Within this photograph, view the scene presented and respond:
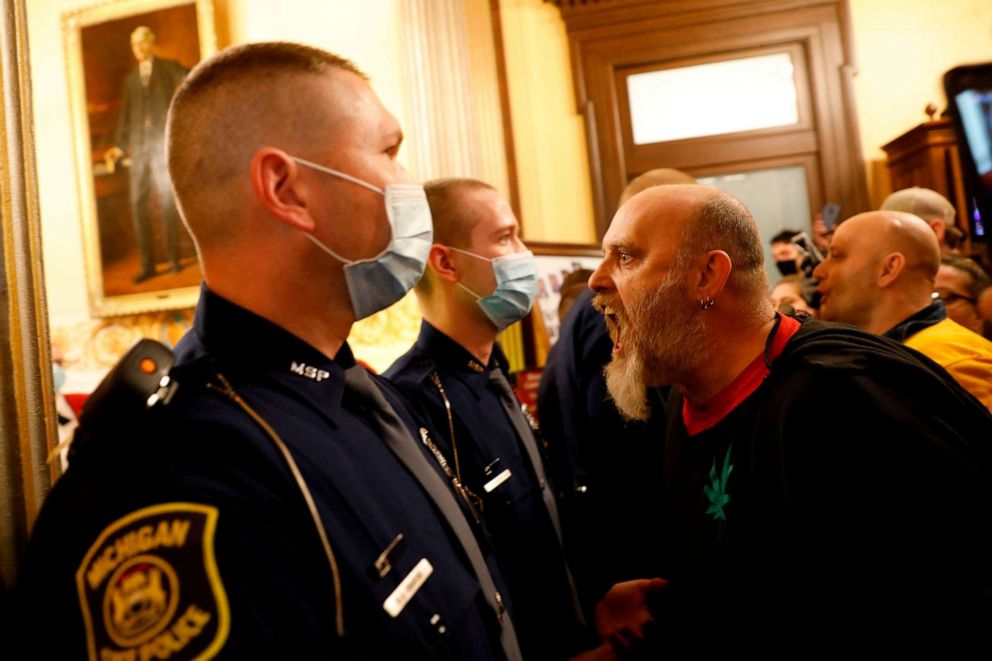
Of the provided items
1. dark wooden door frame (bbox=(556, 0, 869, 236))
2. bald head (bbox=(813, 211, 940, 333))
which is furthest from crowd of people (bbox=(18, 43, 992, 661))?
dark wooden door frame (bbox=(556, 0, 869, 236))

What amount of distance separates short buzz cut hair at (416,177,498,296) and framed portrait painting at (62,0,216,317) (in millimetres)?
4499

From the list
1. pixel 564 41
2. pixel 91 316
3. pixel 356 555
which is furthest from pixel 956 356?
pixel 91 316

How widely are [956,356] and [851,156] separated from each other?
5316 millimetres

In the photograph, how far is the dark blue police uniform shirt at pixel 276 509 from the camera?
3.21 feet

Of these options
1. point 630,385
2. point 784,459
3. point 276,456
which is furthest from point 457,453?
point 276,456

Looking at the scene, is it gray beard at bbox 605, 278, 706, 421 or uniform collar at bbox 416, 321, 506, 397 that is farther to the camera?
uniform collar at bbox 416, 321, 506, 397

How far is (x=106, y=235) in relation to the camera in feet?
22.6

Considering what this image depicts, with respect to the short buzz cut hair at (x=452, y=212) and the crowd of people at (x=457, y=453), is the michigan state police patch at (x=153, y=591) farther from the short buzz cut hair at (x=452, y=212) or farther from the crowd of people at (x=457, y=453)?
the short buzz cut hair at (x=452, y=212)

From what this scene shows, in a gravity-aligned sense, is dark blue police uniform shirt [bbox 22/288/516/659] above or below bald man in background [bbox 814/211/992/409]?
below

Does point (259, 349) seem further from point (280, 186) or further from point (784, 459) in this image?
point (784, 459)

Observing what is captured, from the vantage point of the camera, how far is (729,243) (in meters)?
2.05

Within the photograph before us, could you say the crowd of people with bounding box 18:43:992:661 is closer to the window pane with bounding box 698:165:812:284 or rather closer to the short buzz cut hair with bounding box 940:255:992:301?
the short buzz cut hair with bounding box 940:255:992:301

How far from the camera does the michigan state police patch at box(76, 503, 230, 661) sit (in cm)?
92

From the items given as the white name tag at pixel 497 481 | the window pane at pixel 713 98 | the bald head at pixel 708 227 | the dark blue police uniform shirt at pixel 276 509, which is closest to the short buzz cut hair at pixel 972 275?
the bald head at pixel 708 227
